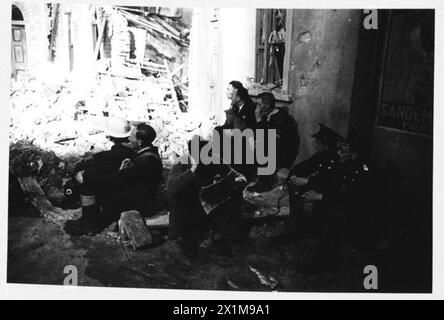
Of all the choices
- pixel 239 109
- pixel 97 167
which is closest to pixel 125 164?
pixel 97 167

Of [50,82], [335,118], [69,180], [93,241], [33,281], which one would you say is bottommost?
Result: [33,281]

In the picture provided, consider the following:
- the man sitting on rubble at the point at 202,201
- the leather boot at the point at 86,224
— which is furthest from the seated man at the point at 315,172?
the leather boot at the point at 86,224

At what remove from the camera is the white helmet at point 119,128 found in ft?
12.1

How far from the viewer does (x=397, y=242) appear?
3551 mm

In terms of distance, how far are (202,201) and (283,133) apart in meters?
0.98

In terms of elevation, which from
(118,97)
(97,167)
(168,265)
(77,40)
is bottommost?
(168,265)

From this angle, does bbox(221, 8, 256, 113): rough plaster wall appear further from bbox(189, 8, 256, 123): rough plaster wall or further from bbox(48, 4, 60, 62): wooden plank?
bbox(48, 4, 60, 62): wooden plank

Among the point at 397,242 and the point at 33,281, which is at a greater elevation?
the point at 397,242

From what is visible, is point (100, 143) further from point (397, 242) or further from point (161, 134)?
point (397, 242)

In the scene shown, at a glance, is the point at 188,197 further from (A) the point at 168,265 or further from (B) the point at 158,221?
(A) the point at 168,265

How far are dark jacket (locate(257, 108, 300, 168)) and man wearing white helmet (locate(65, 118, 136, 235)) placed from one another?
127cm

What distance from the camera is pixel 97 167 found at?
12.1 feet
